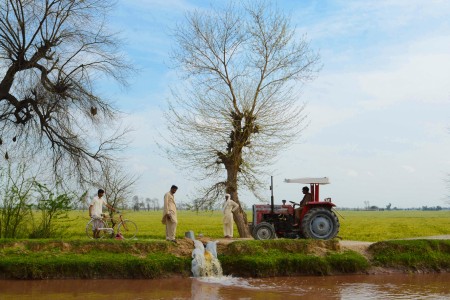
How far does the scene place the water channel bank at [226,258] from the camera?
47.4 feet

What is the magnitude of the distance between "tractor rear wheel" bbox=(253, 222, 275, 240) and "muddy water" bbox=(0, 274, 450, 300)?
3336 millimetres

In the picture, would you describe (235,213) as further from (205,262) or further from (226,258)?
(205,262)

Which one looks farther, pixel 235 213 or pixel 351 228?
pixel 351 228

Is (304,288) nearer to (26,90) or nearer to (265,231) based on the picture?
(265,231)

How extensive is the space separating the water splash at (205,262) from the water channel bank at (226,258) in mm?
286

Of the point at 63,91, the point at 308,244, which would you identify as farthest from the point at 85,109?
the point at 308,244

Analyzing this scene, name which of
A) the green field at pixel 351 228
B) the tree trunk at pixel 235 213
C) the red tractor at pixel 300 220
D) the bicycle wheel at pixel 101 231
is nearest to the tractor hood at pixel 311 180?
the red tractor at pixel 300 220

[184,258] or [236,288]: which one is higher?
[184,258]

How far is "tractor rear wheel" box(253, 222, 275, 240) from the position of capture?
18594 mm

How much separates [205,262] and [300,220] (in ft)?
14.7

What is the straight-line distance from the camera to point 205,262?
15297mm

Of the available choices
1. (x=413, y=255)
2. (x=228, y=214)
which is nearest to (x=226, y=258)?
(x=228, y=214)

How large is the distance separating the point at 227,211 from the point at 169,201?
3664mm

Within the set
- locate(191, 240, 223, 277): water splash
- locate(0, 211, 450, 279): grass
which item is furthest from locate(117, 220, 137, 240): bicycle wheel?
locate(191, 240, 223, 277): water splash
